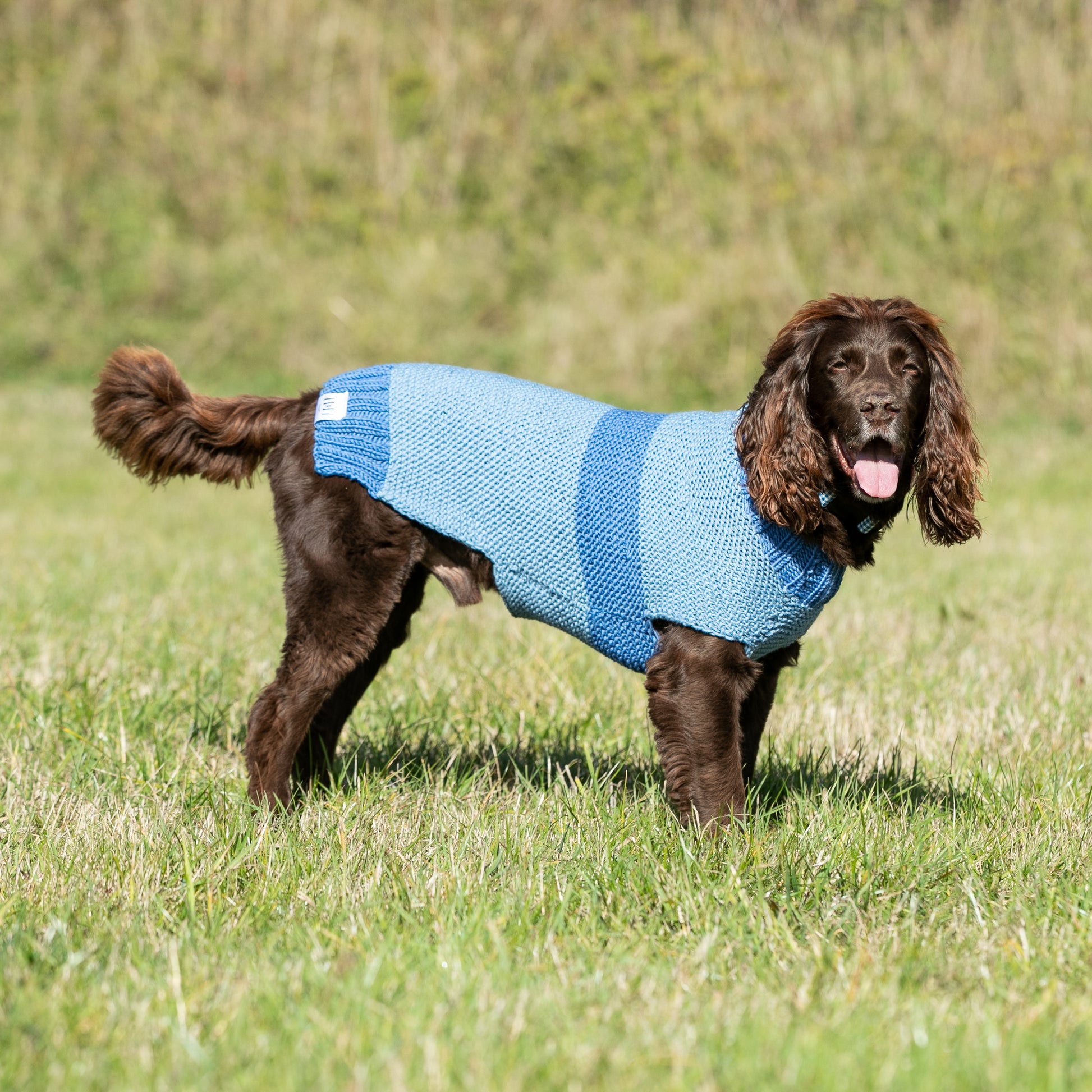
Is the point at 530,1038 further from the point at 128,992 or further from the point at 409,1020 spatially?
the point at 128,992

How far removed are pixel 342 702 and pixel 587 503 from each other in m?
1.05

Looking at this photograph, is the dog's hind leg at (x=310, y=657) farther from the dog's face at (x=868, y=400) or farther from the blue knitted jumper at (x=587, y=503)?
the dog's face at (x=868, y=400)

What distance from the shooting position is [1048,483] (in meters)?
9.60

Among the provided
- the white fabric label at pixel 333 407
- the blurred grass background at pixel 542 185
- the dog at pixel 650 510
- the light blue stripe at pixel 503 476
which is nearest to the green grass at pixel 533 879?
the dog at pixel 650 510

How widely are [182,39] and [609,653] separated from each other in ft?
43.6

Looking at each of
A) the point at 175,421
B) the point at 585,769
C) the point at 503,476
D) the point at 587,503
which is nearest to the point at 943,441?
the point at 587,503

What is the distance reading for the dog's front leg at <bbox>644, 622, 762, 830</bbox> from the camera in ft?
10.7

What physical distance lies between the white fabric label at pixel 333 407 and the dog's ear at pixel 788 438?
3.32ft

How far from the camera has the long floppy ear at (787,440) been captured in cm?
316

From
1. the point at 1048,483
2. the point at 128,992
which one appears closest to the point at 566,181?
the point at 1048,483

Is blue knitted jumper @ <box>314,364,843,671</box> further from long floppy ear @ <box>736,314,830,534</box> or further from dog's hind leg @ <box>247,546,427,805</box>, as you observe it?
dog's hind leg @ <box>247,546,427,805</box>

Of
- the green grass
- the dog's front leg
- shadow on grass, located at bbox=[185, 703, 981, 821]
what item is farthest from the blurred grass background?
the dog's front leg

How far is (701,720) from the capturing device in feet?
10.7

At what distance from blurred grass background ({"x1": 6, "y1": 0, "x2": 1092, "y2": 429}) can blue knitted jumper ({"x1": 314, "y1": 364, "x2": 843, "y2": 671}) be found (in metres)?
8.62
